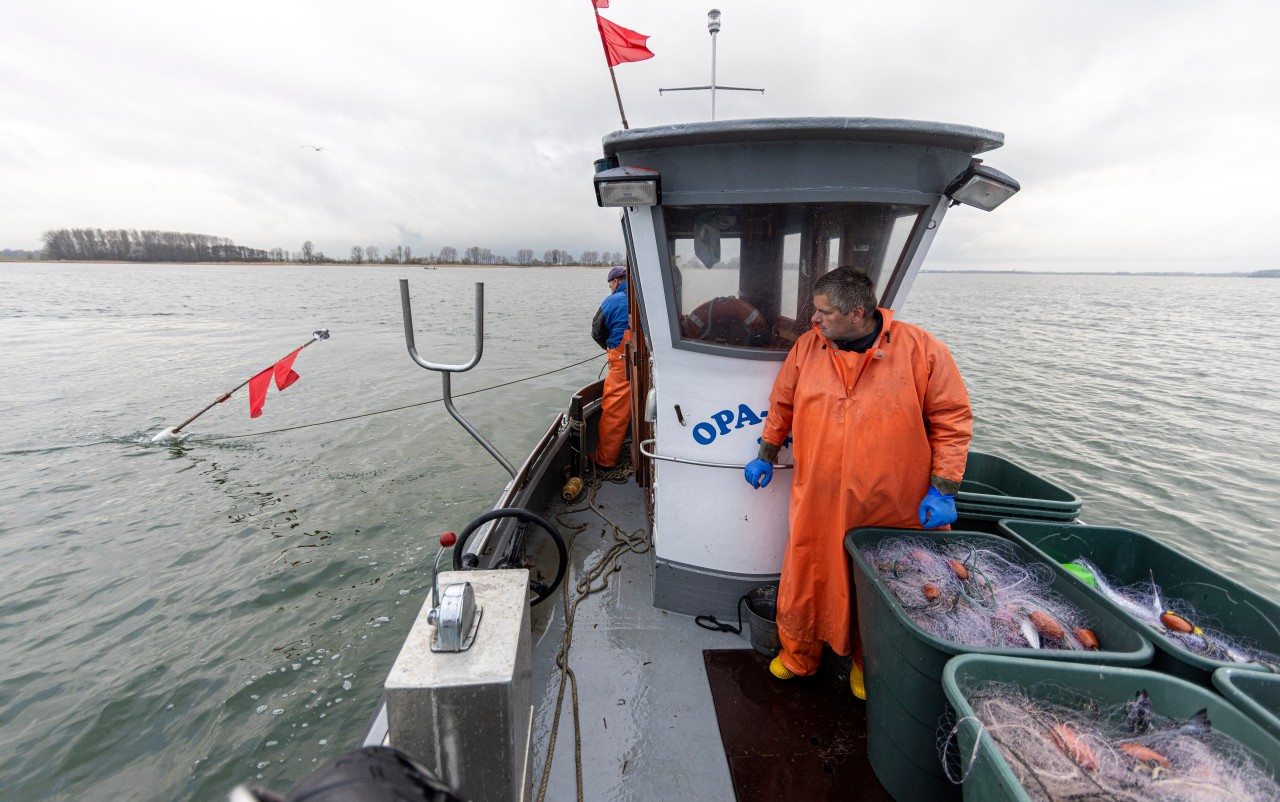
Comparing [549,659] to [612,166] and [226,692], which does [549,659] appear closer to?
[612,166]

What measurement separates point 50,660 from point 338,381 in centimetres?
893

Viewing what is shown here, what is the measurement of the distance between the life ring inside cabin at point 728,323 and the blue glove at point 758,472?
1.84ft

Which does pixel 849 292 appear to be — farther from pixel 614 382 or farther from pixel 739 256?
pixel 614 382

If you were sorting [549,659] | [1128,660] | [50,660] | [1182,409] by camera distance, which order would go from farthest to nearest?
[1182,409]
[50,660]
[549,659]
[1128,660]

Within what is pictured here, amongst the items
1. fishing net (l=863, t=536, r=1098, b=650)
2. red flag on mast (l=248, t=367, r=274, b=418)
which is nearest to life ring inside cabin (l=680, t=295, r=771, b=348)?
fishing net (l=863, t=536, r=1098, b=650)

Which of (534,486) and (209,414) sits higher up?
(534,486)

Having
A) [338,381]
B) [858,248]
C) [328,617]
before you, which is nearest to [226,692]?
[328,617]

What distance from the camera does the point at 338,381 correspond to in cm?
1241

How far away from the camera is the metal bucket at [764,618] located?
2676mm

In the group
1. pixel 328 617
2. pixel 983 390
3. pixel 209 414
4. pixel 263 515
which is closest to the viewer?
pixel 328 617

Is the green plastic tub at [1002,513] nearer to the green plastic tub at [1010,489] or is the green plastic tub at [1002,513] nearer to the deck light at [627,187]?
the green plastic tub at [1010,489]

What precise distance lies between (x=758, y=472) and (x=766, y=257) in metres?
1.00

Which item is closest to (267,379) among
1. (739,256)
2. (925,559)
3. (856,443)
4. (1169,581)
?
(739,256)

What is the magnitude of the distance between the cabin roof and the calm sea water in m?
4.01
